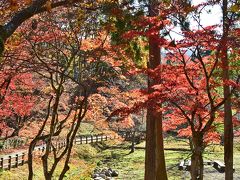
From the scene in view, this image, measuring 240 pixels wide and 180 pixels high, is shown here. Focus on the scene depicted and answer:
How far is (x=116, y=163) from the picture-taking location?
1086 inches

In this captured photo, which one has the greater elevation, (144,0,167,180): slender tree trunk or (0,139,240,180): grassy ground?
(144,0,167,180): slender tree trunk

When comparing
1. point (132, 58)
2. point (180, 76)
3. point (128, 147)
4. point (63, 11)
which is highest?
point (63, 11)

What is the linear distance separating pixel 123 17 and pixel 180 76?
8.77 feet

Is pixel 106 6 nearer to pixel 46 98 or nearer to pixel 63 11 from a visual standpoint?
pixel 63 11

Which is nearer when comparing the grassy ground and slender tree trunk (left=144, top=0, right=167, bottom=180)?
slender tree trunk (left=144, top=0, right=167, bottom=180)

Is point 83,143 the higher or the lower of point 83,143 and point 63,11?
the lower

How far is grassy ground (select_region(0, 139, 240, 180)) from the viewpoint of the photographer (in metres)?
20.3

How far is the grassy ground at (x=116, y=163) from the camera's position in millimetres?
20264

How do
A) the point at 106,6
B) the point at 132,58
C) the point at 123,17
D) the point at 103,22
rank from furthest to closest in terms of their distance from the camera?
the point at 132,58
the point at 103,22
the point at 123,17
the point at 106,6

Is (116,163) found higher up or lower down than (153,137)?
lower down

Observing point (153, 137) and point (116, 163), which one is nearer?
point (153, 137)

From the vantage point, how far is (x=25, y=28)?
1130cm

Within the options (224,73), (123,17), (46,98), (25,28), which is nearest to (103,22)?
(123,17)

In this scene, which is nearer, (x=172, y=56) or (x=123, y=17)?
(x=123, y=17)
